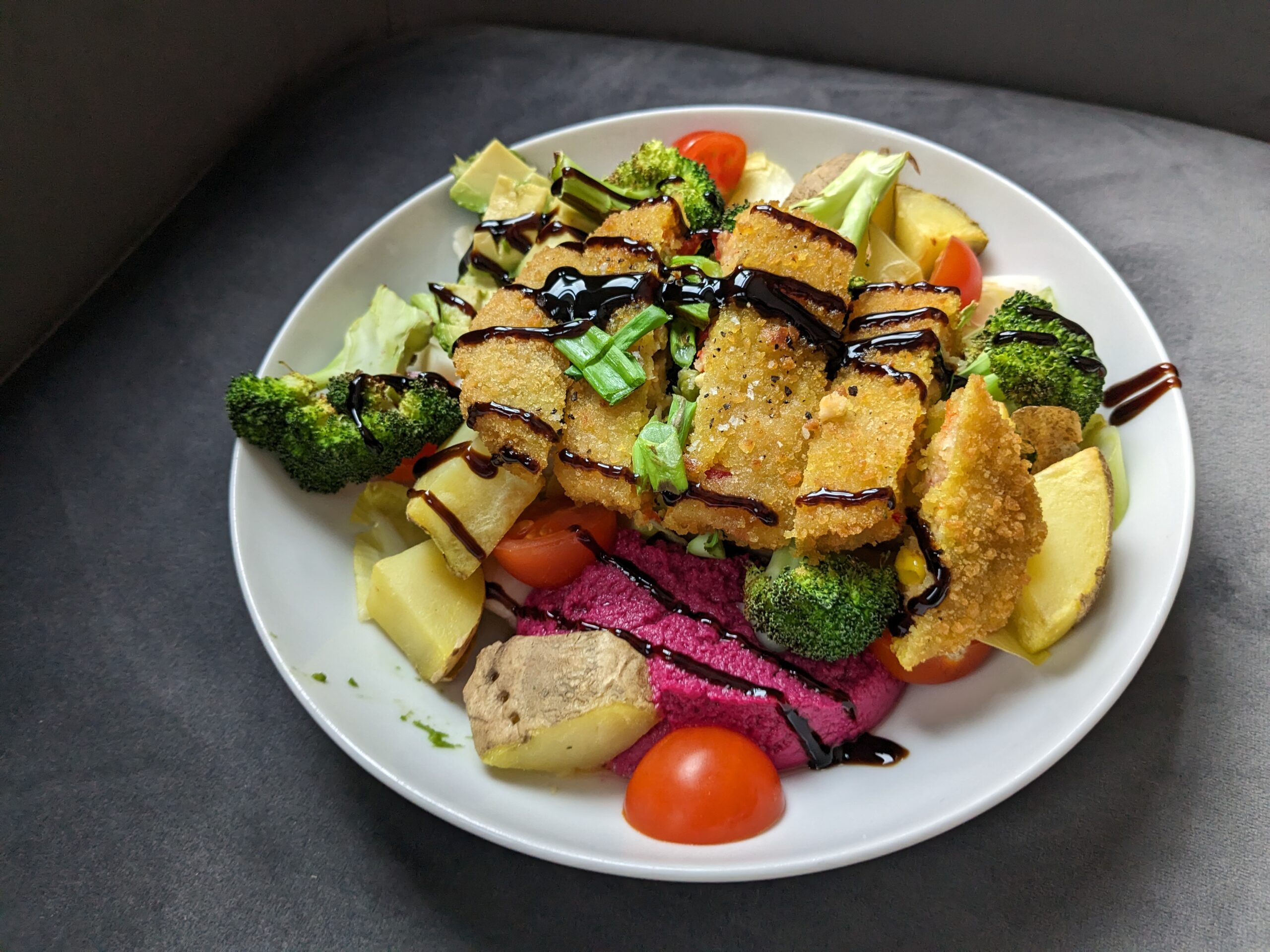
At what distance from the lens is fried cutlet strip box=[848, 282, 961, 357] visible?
1.98 m

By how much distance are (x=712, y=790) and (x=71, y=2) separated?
3182 mm

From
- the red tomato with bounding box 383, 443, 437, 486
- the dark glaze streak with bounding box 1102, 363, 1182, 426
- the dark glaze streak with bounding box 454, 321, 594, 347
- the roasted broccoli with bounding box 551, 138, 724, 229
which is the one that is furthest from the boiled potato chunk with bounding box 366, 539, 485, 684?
the dark glaze streak with bounding box 1102, 363, 1182, 426

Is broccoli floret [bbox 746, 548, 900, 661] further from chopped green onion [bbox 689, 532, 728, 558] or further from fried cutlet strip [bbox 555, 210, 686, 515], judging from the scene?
fried cutlet strip [bbox 555, 210, 686, 515]

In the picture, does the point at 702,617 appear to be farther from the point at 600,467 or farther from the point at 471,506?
the point at 471,506

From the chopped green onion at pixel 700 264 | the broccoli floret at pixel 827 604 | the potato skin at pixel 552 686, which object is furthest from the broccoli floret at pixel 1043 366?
the potato skin at pixel 552 686

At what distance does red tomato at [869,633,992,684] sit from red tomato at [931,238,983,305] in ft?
3.29

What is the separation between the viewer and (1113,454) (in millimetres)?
2102

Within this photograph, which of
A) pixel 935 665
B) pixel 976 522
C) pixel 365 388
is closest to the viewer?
pixel 976 522

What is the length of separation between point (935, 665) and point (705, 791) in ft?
2.10

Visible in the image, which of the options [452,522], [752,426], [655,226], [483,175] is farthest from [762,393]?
[483,175]

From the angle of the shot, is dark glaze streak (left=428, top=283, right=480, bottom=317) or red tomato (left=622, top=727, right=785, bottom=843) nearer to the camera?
red tomato (left=622, top=727, right=785, bottom=843)

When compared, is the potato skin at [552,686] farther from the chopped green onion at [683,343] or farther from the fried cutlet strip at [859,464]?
the chopped green onion at [683,343]

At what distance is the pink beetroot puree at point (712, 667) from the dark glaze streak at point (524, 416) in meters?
0.42

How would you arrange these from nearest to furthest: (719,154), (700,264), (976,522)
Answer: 1. (976,522)
2. (700,264)
3. (719,154)
